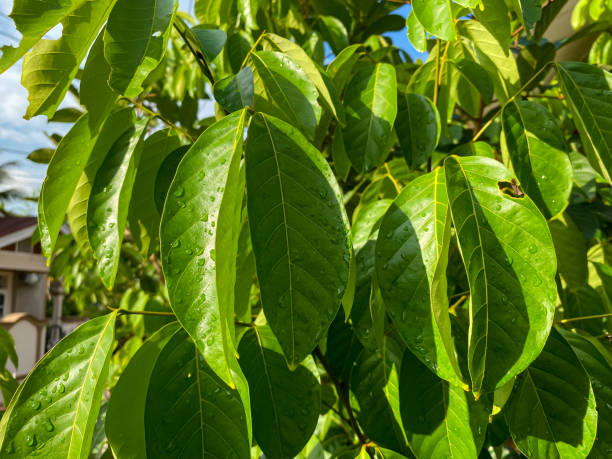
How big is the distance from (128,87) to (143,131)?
17 cm

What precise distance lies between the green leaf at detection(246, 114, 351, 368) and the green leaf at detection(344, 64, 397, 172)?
0.86 feet

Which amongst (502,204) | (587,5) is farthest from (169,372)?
(587,5)

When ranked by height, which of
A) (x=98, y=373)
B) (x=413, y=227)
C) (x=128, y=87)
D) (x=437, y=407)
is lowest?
(x=437, y=407)

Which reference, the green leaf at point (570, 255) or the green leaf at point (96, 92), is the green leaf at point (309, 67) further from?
the green leaf at point (570, 255)

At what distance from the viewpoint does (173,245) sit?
0.43 meters

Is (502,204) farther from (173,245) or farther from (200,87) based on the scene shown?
(200,87)

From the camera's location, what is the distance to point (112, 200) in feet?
2.01

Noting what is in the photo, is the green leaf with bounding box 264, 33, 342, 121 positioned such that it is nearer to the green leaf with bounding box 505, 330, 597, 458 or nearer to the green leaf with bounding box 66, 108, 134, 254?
the green leaf with bounding box 66, 108, 134, 254

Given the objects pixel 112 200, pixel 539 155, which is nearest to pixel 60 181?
pixel 112 200

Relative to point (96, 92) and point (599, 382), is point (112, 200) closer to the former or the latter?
point (96, 92)

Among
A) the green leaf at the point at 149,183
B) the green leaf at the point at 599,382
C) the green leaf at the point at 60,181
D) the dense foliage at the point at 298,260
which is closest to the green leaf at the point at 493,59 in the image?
the dense foliage at the point at 298,260

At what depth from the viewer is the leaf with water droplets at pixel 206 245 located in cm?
40

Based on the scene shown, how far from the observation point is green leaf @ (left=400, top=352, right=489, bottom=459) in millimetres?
573

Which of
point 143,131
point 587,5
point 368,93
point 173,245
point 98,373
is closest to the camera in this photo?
point 173,245
